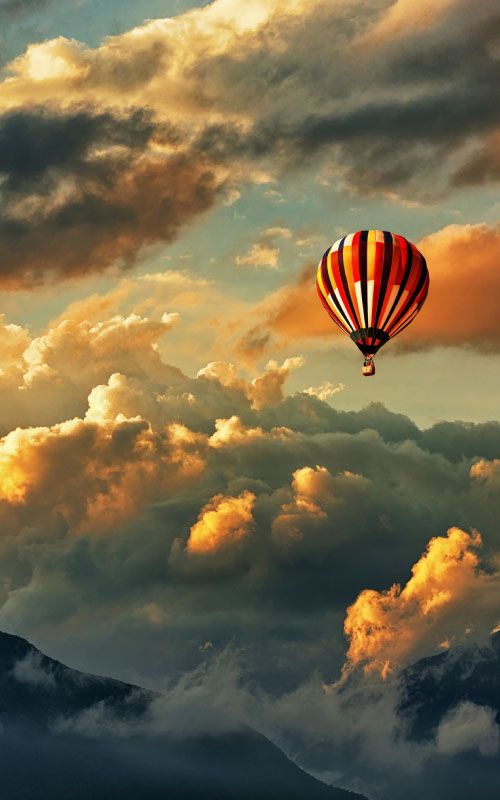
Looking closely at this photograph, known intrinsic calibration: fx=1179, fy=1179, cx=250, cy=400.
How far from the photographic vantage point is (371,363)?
197 metres
